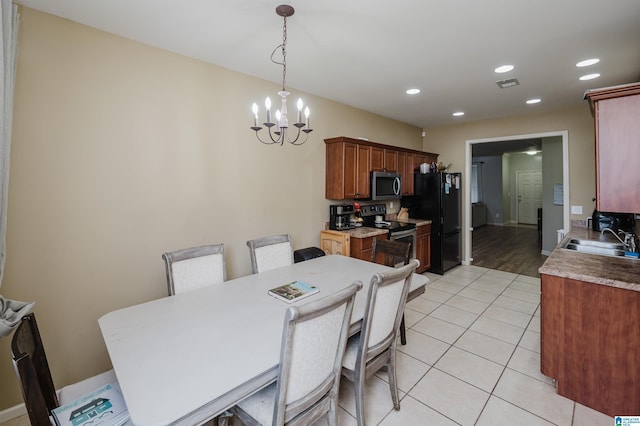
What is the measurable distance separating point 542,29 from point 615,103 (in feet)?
2.51

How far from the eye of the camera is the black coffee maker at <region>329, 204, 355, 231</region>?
389 centimetres

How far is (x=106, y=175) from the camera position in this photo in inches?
87.0

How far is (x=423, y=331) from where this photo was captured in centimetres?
292

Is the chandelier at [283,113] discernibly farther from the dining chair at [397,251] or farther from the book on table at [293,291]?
the dining chair at [397,251]

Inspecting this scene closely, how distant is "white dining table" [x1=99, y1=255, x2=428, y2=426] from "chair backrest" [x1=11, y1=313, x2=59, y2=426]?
0.22 metres

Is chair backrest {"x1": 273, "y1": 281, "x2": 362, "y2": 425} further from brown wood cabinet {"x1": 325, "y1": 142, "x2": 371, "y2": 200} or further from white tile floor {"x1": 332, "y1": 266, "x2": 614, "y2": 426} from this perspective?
brown wood cabinet {"x1": 325, "y1": 142, "x2": 371, "y2": 200}

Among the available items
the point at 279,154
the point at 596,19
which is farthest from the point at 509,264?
the point at 279,154

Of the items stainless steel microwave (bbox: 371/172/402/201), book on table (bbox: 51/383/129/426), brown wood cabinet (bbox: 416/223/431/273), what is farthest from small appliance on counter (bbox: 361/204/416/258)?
book on table (bbox: 51/383/129/426)

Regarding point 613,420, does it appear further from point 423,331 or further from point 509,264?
point 509,264

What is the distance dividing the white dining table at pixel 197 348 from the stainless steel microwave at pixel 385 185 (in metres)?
2.24

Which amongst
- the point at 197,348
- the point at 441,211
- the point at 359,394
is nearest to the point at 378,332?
the point at 359,394

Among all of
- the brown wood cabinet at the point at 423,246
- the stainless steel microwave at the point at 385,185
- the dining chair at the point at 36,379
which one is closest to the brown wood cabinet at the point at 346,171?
the stainless steel microwave at the point at 385,185

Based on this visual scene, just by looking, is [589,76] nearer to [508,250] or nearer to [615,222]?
[615,222]

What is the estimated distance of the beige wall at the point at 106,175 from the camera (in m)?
1.94
